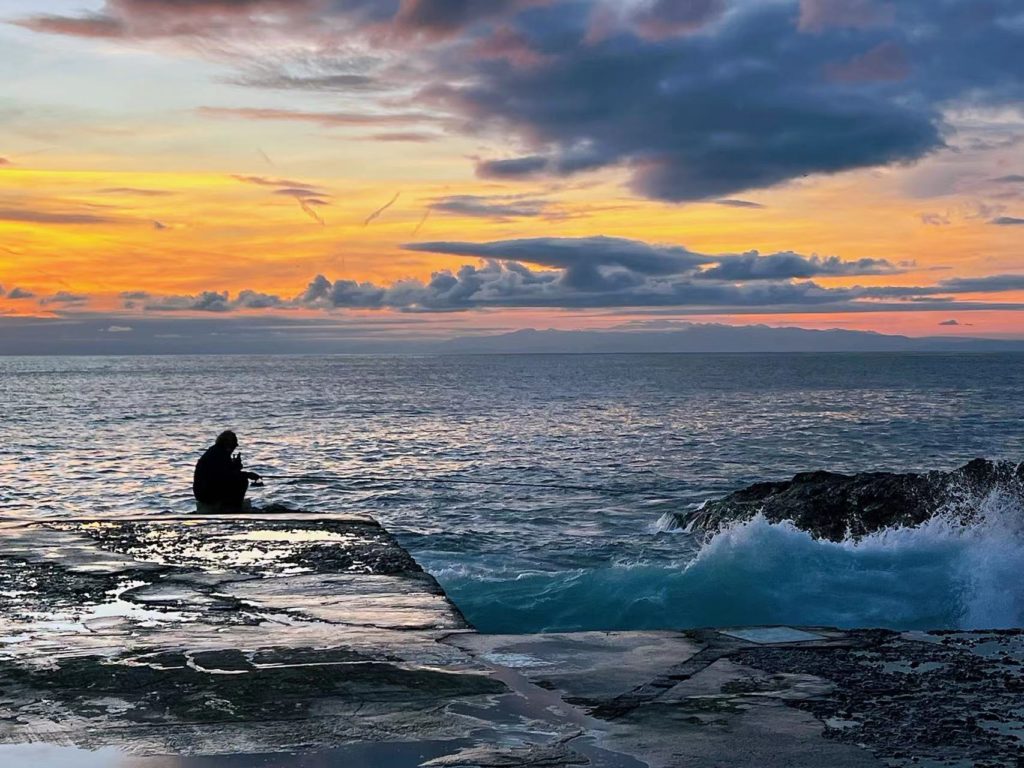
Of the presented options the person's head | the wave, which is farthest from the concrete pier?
the person's head

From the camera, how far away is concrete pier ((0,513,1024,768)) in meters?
4.47

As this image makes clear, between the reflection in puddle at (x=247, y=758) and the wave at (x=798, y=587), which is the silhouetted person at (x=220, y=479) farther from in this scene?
the reflection in puddle at (x=247, y=758)

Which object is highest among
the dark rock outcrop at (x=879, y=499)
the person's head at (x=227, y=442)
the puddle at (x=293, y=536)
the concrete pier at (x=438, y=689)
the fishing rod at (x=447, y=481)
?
the person's head at (x=227, y=442)

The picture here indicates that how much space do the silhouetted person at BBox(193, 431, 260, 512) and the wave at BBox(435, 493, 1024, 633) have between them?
3.53 meters

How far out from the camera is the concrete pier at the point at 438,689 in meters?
4.47

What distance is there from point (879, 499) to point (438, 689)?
1426 cm

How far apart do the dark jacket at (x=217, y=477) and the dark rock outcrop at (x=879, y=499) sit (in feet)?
30.8

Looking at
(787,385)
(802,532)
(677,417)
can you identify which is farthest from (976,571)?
(787,385)

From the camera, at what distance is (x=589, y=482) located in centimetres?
3203

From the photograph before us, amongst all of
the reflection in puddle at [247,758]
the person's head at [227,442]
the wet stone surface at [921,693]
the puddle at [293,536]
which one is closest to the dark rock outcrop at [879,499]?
the puddle at [293,536]

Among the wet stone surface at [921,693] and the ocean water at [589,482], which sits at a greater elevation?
the wet stone surface at [921,693]

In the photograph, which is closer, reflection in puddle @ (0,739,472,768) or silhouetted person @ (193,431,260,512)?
reflection in puddle @ (0,739,472,768)

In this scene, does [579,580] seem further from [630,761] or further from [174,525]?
[630,761]

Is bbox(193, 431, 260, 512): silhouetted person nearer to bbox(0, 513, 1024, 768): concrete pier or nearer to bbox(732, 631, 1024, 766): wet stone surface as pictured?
bbox(0, 513, 1024, 768): concrete pier
